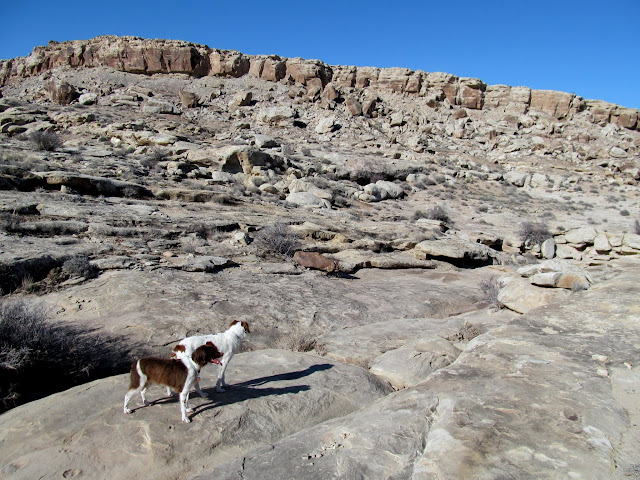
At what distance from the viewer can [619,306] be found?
546 cm

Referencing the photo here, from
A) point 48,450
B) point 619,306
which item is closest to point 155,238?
point 48,450

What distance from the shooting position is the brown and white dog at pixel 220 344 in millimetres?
3580

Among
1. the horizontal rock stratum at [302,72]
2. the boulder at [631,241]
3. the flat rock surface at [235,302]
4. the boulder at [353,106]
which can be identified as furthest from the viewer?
the horizontal rock stratum at [302,72]

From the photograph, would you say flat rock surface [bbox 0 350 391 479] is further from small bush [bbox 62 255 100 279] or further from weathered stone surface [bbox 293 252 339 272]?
weathered stone surface [bbox 293 252 339 272]

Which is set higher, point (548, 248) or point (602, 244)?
point (602, 244)

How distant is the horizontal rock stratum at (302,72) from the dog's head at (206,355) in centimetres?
4534

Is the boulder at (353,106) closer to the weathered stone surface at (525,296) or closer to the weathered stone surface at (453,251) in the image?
the weathered stone surface at (453,251)

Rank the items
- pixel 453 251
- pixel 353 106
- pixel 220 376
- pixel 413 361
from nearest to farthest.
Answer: pixel 220 376 < pixel 413 361 < pixel 453 251 < pixel 353 106

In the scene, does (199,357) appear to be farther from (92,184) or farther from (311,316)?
(92,184)

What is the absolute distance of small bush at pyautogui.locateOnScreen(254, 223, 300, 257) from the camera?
1043 centimetres

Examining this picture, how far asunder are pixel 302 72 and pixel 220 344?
47210mm

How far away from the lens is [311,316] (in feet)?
23.4

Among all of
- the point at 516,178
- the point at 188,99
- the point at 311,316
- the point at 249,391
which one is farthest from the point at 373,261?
the point at 188,99

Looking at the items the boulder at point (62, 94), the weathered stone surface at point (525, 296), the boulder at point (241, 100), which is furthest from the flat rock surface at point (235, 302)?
the boulder at point (62, 94)
